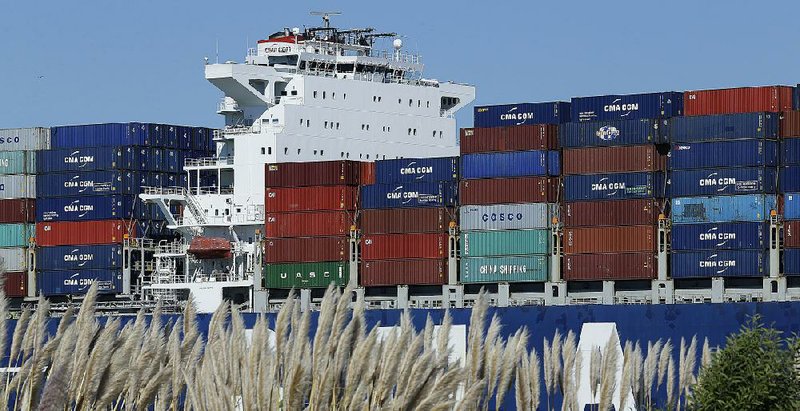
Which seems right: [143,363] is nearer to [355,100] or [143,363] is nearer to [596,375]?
[596,375]

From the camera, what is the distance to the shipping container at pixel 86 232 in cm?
5962

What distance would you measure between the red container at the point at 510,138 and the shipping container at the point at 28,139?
20033mm

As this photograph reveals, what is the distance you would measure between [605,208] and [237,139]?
16611 mm

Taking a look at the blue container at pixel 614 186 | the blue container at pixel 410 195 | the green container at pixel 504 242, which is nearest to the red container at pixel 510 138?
the blue container at pixel 410 195

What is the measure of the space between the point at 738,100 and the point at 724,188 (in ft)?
10.5

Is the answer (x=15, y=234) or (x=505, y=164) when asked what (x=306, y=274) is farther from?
(x=15, y=234)

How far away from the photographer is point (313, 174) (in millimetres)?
53062

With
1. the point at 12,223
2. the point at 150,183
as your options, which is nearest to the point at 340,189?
the point at 150,183

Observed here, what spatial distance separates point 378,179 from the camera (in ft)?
172

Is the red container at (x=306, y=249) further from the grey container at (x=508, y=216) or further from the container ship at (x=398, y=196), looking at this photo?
Result: the grey container at (x=508, y=216)

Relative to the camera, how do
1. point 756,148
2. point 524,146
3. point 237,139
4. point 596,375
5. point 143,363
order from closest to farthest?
point 143,363 → point 596,375 → point 756,148 → point 524,146 → point 237,139

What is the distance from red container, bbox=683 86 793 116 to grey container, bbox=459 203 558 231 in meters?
5.29

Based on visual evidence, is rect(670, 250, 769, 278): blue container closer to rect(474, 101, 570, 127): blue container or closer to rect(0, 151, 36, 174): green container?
rect(474, 101, 570, 127): blue container

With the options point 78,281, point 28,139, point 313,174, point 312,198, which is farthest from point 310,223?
point 28,139
